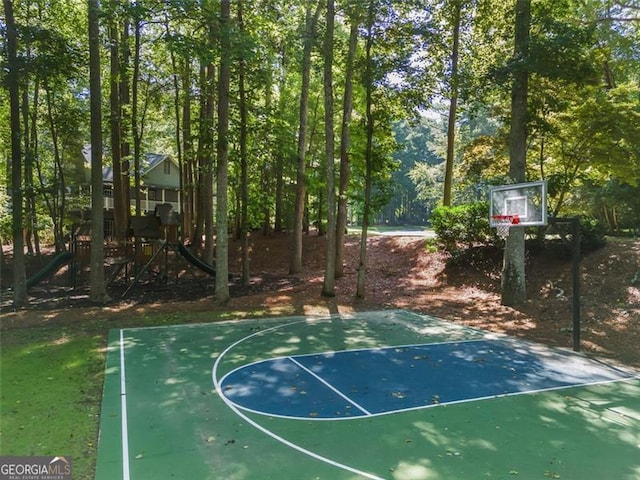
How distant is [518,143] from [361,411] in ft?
27.8

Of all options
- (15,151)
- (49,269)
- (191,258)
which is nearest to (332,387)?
(15,151)

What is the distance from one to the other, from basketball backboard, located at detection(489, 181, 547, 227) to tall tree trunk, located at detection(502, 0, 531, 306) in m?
1.36

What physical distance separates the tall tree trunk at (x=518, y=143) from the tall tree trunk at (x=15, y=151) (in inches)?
453

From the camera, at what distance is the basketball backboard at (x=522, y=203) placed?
8.72 meters

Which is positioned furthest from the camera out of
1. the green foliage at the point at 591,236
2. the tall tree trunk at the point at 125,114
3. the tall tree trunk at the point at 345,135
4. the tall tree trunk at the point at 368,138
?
the tall tree trunk at the point at 125,114

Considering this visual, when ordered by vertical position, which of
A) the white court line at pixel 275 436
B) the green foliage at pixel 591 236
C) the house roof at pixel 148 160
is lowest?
the white court line at pixel 275 436

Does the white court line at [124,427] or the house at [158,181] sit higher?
the house at [158,181]

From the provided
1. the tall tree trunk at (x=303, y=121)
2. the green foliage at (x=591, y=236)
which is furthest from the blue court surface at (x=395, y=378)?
the tall tree trunk at (x=303, y=121)

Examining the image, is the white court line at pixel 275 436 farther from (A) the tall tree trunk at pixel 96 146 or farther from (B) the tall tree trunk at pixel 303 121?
(B) the tall tree trunk at pixel 303 121

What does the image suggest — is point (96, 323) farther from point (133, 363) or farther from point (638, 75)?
point (638, 75)

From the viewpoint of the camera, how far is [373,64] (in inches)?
451

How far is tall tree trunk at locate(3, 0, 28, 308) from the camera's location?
33.3 ft

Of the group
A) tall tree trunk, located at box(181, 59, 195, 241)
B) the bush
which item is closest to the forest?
tall tree trunk, located at box(181, 59, 195, 241)

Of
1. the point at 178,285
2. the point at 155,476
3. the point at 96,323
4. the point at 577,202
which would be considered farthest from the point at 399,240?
the point at 155,476
